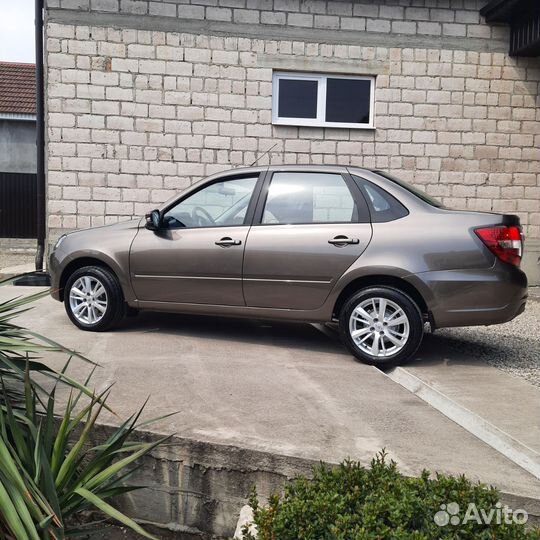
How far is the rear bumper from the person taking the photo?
194 inches

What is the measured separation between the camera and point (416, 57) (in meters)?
9.86

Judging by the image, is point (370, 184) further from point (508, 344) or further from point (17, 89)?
point (17, 89)

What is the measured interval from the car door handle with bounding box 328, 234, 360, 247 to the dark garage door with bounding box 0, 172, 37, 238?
576 inches

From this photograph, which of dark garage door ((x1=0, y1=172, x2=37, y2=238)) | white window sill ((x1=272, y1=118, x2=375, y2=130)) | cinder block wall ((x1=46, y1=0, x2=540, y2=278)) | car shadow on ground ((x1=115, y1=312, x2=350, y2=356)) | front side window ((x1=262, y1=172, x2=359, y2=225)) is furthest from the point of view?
dark garage door ((x1=0, y1=172, x2=37, y2=238))

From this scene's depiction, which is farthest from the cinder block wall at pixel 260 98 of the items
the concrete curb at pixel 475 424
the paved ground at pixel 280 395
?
the concrete curb at pixel 475 424

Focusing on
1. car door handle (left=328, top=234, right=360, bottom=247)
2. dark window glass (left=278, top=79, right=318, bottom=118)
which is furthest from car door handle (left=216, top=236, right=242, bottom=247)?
dark window glass (left=278, top=79, right=318, bottom=118)

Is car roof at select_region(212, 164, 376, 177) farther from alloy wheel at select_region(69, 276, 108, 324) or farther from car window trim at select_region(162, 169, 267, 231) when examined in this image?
alloy wheel at select_region(69, 276, 108, 324)

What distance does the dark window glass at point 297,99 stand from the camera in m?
9.87

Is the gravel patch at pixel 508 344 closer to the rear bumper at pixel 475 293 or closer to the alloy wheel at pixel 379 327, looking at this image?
the rear bumper at pixel 475 293

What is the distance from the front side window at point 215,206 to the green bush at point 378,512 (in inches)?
138

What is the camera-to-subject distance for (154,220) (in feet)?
19.2

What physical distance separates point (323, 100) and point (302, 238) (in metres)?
5.14

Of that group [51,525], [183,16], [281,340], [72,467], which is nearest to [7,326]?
[72,467]

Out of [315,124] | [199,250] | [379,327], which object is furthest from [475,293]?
[315,124]
